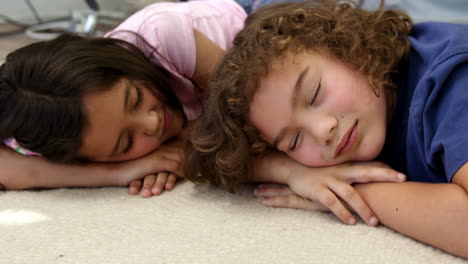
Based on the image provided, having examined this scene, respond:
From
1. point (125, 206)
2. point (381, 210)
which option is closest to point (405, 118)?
point (381, 210)

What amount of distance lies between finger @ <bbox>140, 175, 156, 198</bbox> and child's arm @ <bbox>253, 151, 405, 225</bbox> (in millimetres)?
237

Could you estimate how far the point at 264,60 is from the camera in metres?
0.78

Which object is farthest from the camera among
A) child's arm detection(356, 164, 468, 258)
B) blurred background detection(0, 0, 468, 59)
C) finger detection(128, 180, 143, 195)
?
blurred background detection(0, 0, 468, 59)

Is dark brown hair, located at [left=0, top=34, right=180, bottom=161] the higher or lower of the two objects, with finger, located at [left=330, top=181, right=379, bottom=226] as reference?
higher

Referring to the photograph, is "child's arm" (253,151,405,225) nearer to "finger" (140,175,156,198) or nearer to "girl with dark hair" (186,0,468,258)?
"girl with dark hair" (186,0,468,258)

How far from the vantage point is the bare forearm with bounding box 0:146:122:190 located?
93 centimetres

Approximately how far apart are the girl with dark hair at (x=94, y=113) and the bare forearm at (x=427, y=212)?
43cm

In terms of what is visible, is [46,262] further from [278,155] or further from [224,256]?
[278,155]

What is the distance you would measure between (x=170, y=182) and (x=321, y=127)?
35 centimetres

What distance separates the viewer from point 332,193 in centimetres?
71

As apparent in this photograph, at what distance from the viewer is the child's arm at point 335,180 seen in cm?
69

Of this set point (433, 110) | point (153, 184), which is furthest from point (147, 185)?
point (433, 110)

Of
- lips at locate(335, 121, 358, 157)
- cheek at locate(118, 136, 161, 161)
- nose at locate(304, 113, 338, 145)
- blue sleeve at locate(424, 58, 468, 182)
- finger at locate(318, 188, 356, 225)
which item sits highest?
blue sleeve at locate(424, 58, 468, 182)

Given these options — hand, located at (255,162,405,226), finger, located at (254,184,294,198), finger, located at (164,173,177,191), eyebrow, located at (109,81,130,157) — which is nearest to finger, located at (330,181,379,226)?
hand, located at (255,162,405,226)
